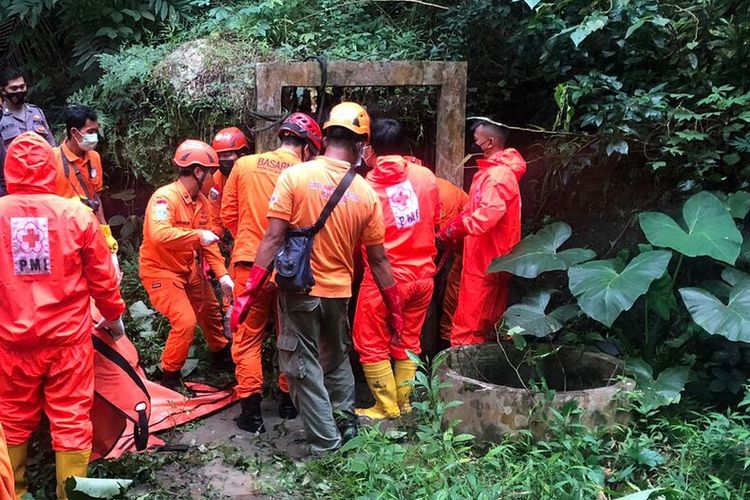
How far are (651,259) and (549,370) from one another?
3.43 ft

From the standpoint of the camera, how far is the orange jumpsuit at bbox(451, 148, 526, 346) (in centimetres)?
521

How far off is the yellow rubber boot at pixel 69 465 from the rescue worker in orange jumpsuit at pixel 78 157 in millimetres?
2484

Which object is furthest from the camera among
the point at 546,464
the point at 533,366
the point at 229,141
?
the point at 229,141

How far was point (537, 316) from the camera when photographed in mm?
4879

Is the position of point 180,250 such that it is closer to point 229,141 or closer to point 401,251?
point 229,141

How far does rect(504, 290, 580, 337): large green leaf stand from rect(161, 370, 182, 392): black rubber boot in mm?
2656

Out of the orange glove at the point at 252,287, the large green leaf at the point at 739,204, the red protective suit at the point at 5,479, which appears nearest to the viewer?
the red protective suit at the point at 5,479

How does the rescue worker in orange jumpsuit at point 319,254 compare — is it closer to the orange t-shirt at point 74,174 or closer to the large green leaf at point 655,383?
the large green leaf at point 655,383

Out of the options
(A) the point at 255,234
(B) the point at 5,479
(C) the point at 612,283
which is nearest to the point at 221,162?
(A) the point at 255,234

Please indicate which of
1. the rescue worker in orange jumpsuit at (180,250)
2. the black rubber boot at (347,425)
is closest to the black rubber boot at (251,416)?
the black rubber boot at (347,425)

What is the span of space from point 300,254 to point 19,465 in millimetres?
1869

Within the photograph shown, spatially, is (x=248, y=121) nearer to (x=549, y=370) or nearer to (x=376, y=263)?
(x=376, y=263)

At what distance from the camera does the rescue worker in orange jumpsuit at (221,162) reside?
6.10 m

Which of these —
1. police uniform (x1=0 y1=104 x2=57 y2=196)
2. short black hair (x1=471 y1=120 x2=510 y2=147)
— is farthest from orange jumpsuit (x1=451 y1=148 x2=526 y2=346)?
police uniform (x1=0 y1=104 x2=57 y2=196)
